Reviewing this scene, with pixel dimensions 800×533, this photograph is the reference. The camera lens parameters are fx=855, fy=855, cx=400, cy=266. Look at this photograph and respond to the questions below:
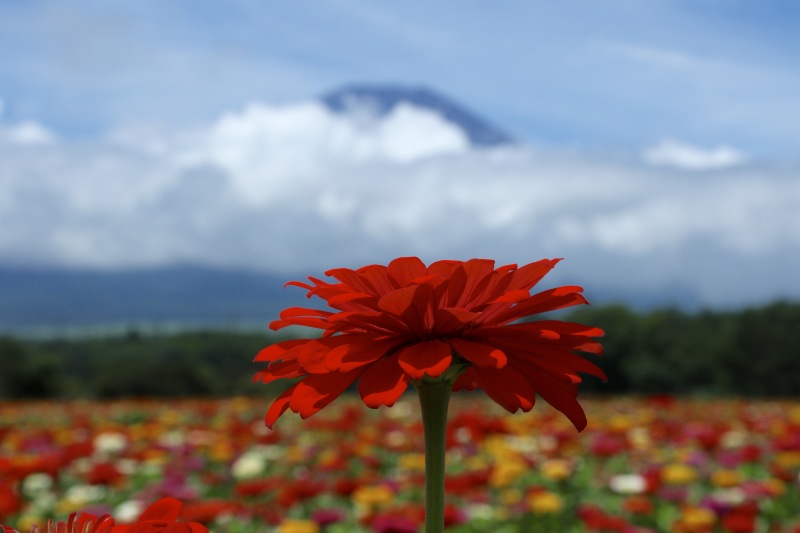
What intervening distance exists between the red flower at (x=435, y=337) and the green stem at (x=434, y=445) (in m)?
0.02

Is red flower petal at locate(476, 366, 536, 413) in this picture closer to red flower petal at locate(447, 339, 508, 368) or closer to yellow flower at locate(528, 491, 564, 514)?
red flower petal at locate(447, 339, 508, 368)

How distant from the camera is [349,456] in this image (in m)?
4.34

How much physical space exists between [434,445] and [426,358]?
0.09m

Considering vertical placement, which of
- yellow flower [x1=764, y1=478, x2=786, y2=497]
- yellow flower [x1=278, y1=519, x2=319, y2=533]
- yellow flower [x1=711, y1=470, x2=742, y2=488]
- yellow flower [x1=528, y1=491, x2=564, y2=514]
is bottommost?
yellow flower [x1=278, y1=519, x2=319, y2=533]

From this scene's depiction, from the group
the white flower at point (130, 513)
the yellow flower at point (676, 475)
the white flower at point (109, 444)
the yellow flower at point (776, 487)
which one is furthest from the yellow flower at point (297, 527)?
the white flower at point (109, 444)

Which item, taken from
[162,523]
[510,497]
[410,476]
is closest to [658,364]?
[410,476]

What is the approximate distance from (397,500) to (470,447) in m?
1.21

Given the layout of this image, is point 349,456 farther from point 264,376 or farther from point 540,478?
point 264,376

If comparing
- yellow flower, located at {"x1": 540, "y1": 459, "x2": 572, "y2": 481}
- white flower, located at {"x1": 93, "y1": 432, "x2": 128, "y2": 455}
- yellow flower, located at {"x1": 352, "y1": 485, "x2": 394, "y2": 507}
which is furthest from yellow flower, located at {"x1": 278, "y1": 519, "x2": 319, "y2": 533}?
white flower, located at {"x1": 93, "y1": 432, "x2": 128, "y2": 455}

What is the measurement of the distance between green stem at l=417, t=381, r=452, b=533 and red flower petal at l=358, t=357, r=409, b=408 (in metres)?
0.04

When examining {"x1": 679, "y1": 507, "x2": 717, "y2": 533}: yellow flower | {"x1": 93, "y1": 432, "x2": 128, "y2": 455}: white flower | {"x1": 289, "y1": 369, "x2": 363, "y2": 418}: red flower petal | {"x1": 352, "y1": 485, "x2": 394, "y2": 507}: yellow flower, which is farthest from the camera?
{"x1": 93, "y1": 432, "x2": 128, "y2": 455}: white flower

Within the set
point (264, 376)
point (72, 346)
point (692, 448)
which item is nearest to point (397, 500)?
point (692, 448)

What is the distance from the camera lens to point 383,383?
80 cm

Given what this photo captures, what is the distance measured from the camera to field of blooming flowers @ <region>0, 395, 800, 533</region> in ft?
10.0
